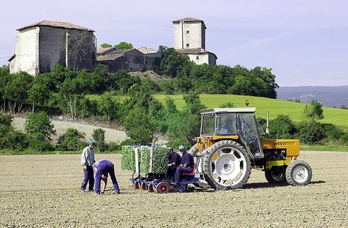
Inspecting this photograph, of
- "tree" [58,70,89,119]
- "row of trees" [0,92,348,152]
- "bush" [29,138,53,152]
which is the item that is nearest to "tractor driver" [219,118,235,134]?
"row of trees" [0,92,348,152]

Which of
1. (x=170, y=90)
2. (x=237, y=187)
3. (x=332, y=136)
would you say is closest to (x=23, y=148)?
(x=332, y=136)

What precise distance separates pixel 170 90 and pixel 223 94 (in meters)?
7.30

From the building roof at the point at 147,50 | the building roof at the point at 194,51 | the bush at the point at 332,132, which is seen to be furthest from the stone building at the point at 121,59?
the bush at the point at 332,132

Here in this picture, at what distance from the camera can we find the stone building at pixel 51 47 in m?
90.3

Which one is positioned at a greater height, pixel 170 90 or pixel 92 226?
pixel 170 90

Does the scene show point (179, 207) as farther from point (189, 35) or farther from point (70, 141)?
point (189, 35)

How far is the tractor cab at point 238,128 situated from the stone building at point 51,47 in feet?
240

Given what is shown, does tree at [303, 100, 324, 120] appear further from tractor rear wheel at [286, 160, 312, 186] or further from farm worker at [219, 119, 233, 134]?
farm worker at [219, 119, 233, 134]

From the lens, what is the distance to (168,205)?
15156 mm

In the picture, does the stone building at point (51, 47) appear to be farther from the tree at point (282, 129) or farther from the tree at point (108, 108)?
the tree at point (282, 129)

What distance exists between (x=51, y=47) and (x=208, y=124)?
7477 cm

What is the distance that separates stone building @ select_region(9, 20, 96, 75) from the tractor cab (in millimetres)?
73162

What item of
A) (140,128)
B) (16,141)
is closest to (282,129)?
(140,128)

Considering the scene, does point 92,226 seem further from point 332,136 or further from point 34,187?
point 332,136
